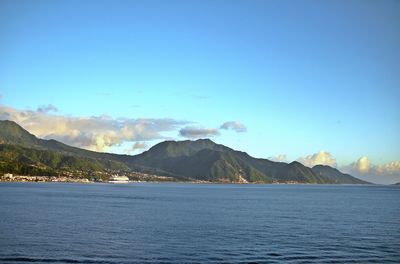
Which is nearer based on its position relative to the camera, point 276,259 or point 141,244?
point 276,259

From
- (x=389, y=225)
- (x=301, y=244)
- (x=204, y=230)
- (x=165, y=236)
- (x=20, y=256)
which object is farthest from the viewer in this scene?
(x=389, y=225)

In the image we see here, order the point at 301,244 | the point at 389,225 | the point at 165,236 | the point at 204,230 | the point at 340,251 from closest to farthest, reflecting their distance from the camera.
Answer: the point at 340,251, the point at 301,244, the point at 165,236, the point at 204,230, the point at 389,225

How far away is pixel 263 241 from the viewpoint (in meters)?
77.9

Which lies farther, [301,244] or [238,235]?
[238,235]

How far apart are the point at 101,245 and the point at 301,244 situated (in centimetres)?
3548

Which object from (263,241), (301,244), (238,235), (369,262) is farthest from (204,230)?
(369,262)

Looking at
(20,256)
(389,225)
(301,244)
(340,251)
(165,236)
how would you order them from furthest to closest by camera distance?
1. (389,225)
2. (165,236)
3. (301,244)
4. (340,251)
5. (20,256)

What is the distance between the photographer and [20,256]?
61.1 m

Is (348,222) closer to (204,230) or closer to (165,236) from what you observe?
(204,230)

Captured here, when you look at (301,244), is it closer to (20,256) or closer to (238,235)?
(238,235)

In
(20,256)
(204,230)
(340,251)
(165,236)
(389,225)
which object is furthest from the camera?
(389,225)

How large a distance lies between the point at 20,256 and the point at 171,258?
72.7 ft

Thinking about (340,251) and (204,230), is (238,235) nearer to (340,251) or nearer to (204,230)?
(204,230)

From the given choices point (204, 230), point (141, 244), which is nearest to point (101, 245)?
point (141, 244)
